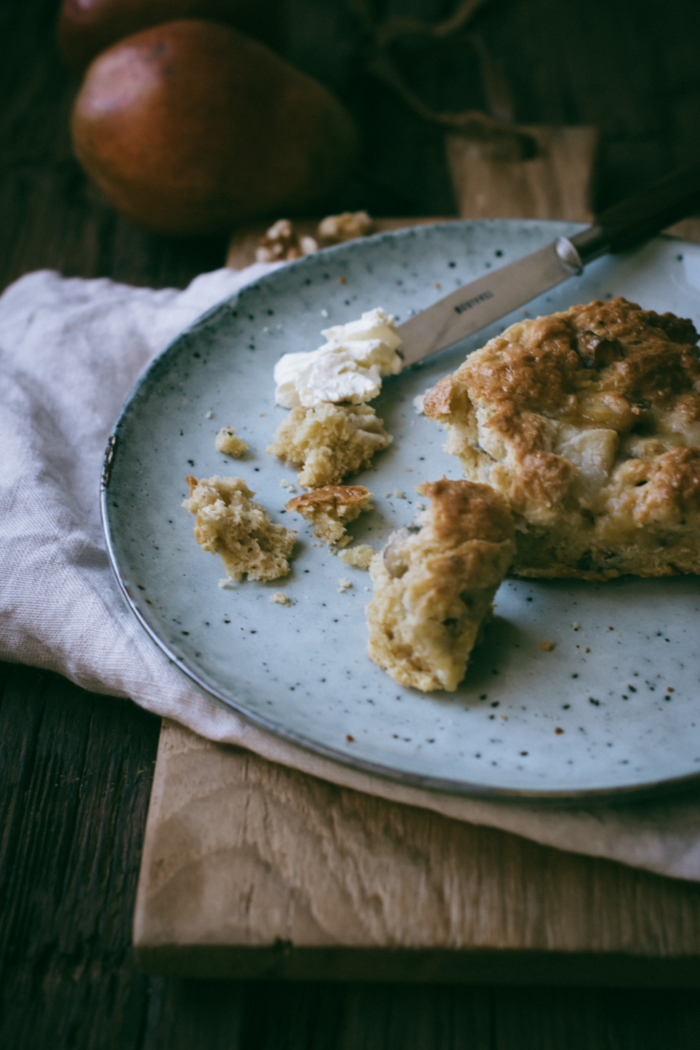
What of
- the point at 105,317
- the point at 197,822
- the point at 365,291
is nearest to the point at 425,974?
the point at 197,822

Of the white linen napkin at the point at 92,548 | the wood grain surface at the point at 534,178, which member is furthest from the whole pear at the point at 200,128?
the wood grain surface at the point at 534,178

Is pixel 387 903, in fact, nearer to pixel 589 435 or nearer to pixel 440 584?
pixel 440 584

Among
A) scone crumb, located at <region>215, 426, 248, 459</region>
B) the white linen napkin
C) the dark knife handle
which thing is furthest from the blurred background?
scone crumb, located at <region>215, 426, 248, 459</region>

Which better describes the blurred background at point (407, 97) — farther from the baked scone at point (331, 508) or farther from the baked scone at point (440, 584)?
the baked scone at point (440, 584)

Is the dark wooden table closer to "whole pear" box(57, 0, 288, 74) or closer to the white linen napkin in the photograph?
the white linen napkin

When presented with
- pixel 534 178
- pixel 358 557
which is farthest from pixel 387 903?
pixel 534 178
